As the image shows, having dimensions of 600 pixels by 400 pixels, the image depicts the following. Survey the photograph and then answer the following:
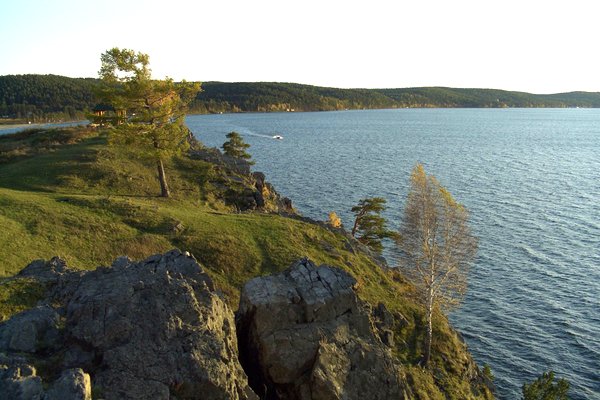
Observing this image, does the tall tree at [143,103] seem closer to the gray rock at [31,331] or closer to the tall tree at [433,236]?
the tall tree at [433,236]

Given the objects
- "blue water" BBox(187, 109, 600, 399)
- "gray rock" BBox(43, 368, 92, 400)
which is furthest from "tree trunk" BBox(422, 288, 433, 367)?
"gray rock" BBox(43, 368, 92, 400)

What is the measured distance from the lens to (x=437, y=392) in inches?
A: 1158

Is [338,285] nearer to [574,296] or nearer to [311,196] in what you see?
[574,296]

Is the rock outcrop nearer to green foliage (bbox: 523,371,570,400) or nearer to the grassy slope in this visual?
the grassy slope

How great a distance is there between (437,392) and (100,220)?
27.9 meters

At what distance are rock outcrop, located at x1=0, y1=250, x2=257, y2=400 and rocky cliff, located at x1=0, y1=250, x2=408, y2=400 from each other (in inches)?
1.3

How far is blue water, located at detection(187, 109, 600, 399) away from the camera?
4162cm

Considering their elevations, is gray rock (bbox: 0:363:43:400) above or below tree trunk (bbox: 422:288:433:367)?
above

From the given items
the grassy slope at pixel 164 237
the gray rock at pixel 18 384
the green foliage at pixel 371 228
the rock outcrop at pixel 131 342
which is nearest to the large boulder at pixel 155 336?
the rock outcrop at pixel 131 342

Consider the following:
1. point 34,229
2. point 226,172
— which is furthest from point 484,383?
point 226,172

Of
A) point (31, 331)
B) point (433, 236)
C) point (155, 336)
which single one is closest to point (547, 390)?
point (433, 236)

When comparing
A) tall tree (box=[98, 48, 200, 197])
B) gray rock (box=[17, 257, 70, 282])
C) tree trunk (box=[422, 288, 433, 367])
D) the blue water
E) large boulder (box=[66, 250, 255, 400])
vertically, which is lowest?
the blue water

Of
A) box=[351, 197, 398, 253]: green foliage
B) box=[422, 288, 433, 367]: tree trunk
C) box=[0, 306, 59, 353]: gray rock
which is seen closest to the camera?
box=[0, 306, 59, 353]: gray rock

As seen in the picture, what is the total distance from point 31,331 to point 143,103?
109ft
